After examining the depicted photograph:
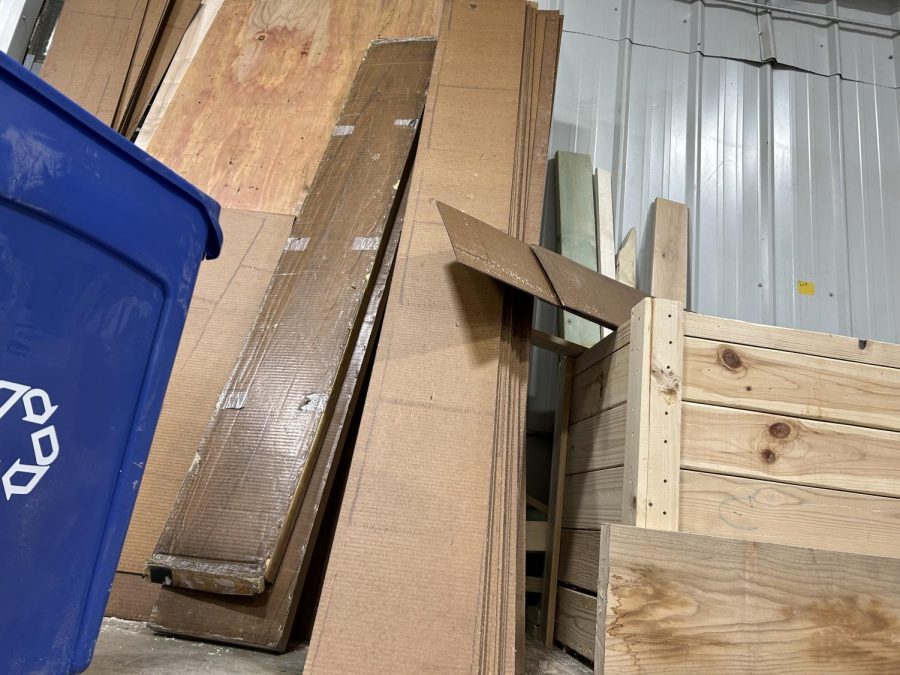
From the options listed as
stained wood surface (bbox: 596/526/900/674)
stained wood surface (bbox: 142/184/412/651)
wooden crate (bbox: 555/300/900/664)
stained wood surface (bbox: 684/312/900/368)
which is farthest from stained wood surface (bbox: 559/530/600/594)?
stained wood surface (bbox: 142/184/412/651)

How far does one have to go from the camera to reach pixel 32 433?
103cm

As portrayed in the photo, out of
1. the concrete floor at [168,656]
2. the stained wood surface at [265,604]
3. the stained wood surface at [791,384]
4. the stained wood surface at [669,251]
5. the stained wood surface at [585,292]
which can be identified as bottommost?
the concrete floor at [168,656]

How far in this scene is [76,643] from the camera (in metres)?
1.15

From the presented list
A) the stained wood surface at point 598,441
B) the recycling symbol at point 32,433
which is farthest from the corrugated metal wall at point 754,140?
the recycling symbol at point 32,433

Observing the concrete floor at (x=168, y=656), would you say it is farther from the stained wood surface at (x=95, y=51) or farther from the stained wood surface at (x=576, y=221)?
the stained wood surface at (x=95, y=51)

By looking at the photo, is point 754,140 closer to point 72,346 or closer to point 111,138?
point 111,138

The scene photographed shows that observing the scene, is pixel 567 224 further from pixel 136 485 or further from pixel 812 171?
pixel 136 485

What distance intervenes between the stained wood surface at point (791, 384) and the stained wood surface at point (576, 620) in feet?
2.25

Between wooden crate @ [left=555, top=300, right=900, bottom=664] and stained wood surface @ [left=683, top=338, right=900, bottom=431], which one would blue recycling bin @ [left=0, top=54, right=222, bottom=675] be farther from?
stained wood surface @ [left=683, top=338, right=900, bottom=431]

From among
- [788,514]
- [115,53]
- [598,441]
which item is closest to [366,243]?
[598,441]

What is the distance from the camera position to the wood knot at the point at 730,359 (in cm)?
171

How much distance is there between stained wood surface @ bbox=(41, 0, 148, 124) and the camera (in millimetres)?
3004

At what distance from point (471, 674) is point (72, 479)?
95cm

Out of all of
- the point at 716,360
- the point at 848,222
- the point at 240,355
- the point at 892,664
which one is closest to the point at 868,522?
the point at 892,664
